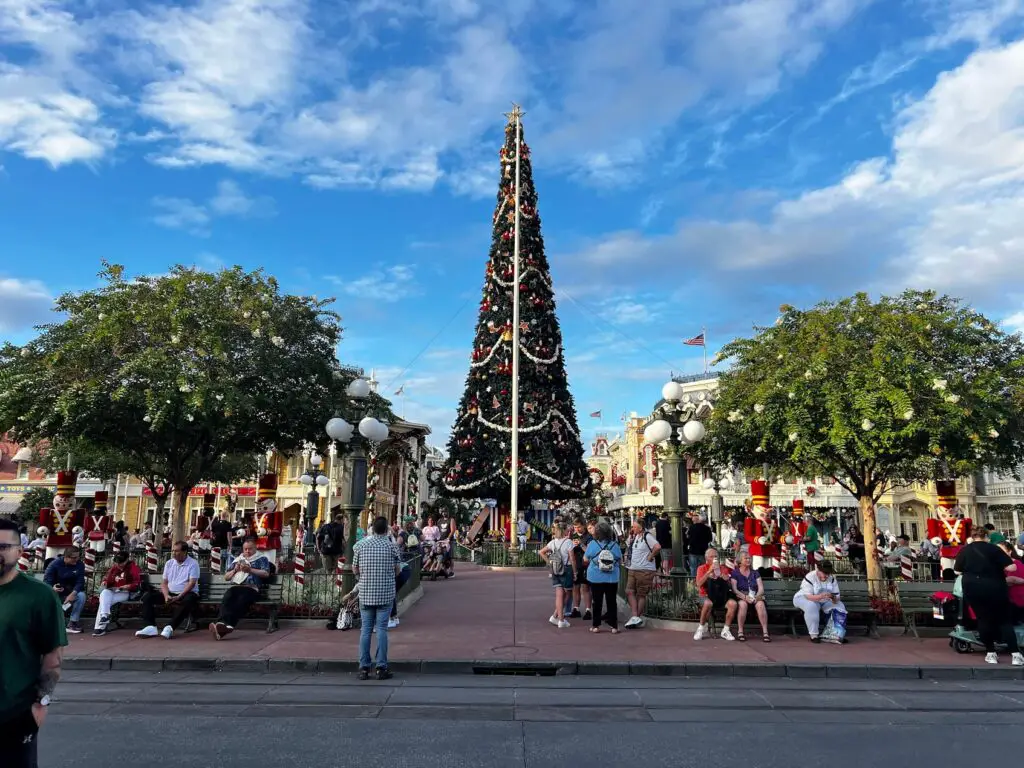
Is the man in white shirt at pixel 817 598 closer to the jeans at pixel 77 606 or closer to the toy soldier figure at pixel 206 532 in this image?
the jeans at pixel 77 606

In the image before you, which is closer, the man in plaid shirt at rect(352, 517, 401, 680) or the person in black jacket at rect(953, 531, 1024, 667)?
the man in plaid shirt at rect(352, 517, 401, 680)

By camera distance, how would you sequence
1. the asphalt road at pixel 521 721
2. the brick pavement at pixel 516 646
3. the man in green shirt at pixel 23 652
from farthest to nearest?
the brick pavement at pixel 516 646
the asphalt road at pixel 521 721
the man in green shirt at pixel 23 652

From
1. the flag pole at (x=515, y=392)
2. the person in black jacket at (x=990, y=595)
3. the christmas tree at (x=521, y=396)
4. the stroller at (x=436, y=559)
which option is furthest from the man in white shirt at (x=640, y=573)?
the christmas tree at (x=521, y=396)

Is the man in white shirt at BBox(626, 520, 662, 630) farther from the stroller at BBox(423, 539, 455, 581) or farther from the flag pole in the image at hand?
the flag pole

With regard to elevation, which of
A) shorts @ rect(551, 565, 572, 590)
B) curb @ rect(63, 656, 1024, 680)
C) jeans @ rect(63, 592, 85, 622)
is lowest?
curb @ rect(63, 656, 1024, 680)

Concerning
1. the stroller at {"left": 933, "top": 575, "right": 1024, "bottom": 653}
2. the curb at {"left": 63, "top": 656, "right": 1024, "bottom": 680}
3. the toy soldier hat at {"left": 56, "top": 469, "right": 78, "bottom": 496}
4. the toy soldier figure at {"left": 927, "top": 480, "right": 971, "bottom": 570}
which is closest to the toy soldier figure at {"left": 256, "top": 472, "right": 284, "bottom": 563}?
the toy soldier hat at {"left": 56, "top": 469, "right": 78, "bottom": 496}

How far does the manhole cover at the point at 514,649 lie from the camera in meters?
9.77

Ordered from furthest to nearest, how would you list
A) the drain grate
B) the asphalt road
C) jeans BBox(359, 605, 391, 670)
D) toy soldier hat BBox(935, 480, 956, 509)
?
1. toy soldier hat BBox(935, 480, 956, 509)
2. the drain grate
3. jeans BBox(359, 605, 391, 670)
4. the asphalt road

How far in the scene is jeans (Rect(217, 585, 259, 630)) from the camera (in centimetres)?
1103

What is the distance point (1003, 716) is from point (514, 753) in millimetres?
4901

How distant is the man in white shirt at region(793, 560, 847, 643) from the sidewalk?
0.34 meters

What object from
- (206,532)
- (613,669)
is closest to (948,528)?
(613,669)

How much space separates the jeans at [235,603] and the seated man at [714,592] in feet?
22.6

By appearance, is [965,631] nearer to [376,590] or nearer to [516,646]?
[516,646]
